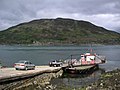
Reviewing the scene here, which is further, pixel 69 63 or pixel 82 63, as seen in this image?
pixel 82 63

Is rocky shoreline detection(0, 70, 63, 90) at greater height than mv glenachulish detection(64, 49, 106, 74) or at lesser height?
lesser

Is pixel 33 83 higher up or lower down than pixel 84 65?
lower down

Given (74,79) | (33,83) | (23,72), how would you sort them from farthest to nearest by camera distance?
(74,79) < (23,72) < (33,83)

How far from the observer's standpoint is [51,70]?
190ft

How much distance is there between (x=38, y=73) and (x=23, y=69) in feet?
15.1

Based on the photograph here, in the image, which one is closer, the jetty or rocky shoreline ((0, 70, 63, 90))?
the jetty

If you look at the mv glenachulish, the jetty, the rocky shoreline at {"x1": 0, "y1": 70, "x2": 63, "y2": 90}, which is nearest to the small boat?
the mv glenachulish

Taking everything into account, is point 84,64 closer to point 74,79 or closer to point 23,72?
point 74,79

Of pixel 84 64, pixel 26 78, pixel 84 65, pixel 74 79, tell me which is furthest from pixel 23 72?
pixel 84 64

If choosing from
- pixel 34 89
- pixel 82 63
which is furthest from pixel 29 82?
pixel 82 63

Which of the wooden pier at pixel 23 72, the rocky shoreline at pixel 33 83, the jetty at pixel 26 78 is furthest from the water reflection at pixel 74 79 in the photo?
the wooden pier at pixel 23 72

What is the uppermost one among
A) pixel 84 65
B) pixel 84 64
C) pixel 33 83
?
pixel 84 64

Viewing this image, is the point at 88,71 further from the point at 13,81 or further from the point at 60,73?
the point at 13,81

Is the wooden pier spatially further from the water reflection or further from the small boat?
the water reflection
